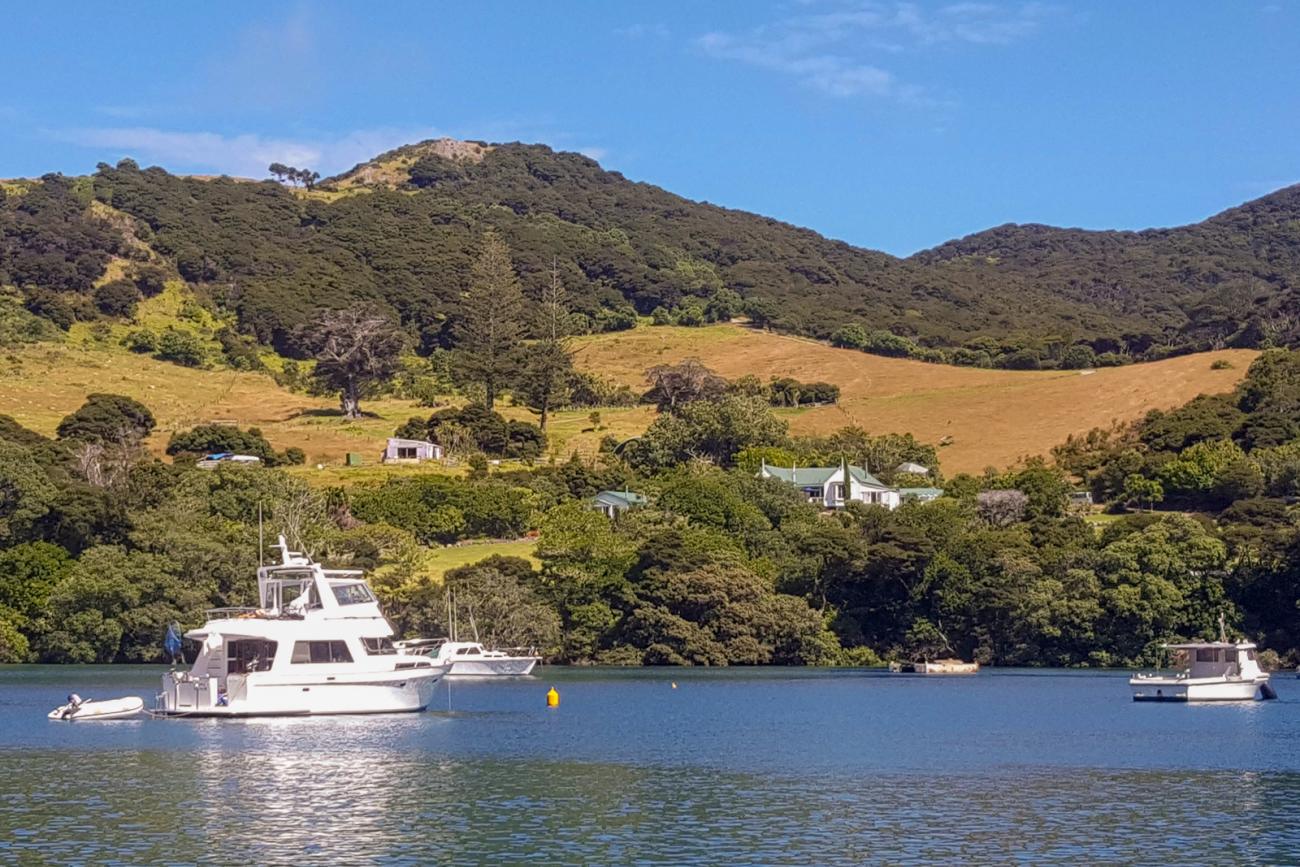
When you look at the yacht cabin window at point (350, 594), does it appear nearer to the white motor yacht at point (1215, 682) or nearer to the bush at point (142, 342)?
the white motor yacht at point (1215, 682)

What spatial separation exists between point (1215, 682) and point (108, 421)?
9313 cm

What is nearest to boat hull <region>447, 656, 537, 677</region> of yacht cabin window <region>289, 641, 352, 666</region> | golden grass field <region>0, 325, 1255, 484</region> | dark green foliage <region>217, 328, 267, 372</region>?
yacht cabin window <region>289, 641, 352, 666</region>

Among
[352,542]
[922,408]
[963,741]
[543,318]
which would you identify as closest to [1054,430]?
[922,408]

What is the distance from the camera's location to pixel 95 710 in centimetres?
6056

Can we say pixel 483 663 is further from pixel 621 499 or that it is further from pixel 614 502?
pixel 621 499

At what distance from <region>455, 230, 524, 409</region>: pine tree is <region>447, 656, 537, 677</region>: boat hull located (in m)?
68.9

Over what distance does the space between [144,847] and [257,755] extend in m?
16.3

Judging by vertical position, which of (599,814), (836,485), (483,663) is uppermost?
(836,485)

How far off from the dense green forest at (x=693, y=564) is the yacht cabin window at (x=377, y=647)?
3292 centimetres

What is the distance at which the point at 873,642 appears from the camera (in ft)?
339

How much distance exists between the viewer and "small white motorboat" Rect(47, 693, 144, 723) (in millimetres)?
60125

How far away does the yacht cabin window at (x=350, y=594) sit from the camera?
202 feet

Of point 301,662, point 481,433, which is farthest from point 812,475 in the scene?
point 301,662

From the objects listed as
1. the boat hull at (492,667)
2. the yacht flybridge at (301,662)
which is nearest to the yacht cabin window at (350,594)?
the yacht flybridge at (301,662)
